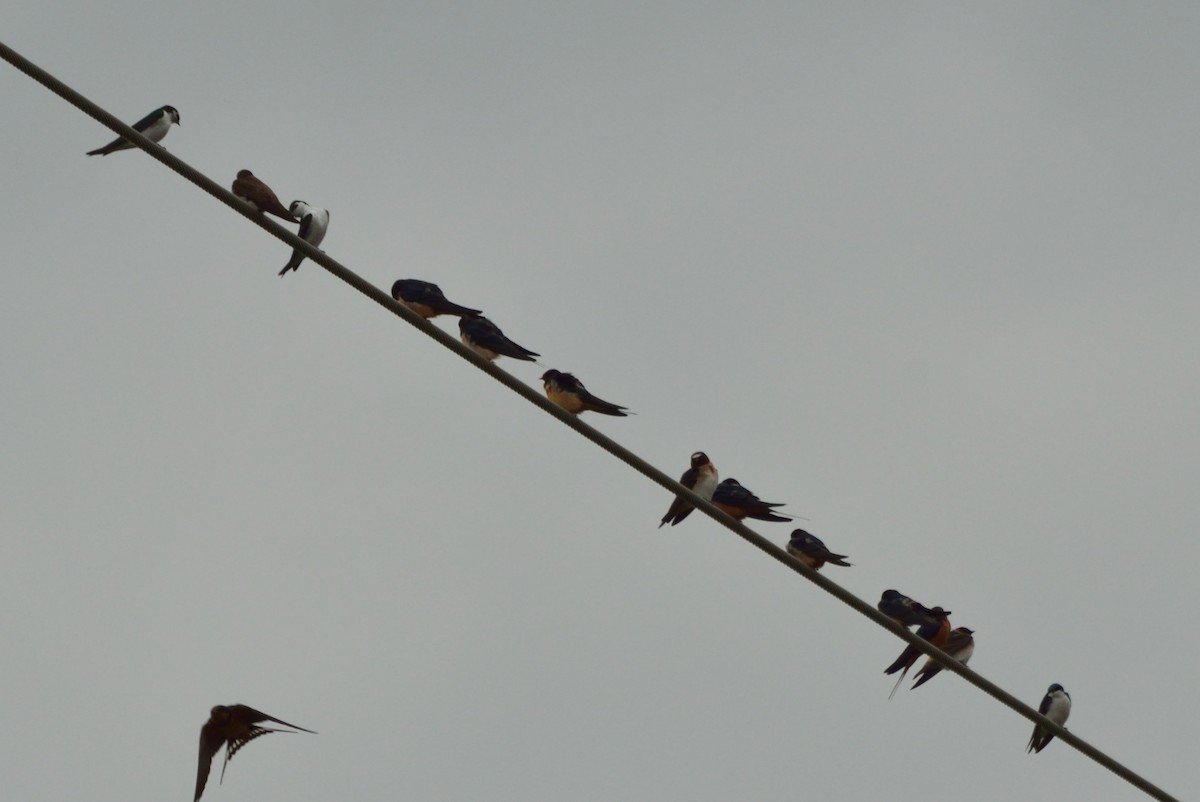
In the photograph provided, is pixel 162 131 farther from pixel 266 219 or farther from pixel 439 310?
pixel 266 219

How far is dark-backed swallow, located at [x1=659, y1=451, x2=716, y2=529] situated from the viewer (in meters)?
11.5

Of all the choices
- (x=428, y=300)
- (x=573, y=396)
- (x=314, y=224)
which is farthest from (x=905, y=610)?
(x=314, y=224)

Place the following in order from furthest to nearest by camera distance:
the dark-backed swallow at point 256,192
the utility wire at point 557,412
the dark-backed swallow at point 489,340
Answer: the dark-backed swallow at point 256,192 < the dark-backed swallow at point 489,340 < the utility wire at point 557,412

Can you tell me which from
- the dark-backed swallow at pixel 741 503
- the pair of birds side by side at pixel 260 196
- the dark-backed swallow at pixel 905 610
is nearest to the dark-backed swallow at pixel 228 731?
the pair of birds side by side at pixel 260 196

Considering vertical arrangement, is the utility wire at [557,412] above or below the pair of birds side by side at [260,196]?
below

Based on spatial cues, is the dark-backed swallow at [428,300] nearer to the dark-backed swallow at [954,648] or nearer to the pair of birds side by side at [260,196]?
the pair of birds side by side at [260,196]

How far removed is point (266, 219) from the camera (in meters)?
6.17

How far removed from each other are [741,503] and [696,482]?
449mm

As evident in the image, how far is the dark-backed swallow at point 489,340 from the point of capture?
10008mm

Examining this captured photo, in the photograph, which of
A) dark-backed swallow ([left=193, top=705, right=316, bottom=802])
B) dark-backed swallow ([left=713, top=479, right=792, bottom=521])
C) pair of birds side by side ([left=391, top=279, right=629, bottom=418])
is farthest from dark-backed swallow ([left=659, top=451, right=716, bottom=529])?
dark-backed swallow ([left=193, top=705, right=316, bottom=802])

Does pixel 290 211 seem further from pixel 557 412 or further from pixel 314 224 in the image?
pixel 557 412

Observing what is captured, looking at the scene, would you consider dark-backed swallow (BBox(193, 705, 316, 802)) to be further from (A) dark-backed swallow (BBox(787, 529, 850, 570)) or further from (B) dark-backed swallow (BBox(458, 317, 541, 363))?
(A) dark-backed swallow (BBox(787, 529, 850, 570))

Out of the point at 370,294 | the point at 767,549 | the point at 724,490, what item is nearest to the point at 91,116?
the point at 370,294

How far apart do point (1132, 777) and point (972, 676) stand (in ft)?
2.52
